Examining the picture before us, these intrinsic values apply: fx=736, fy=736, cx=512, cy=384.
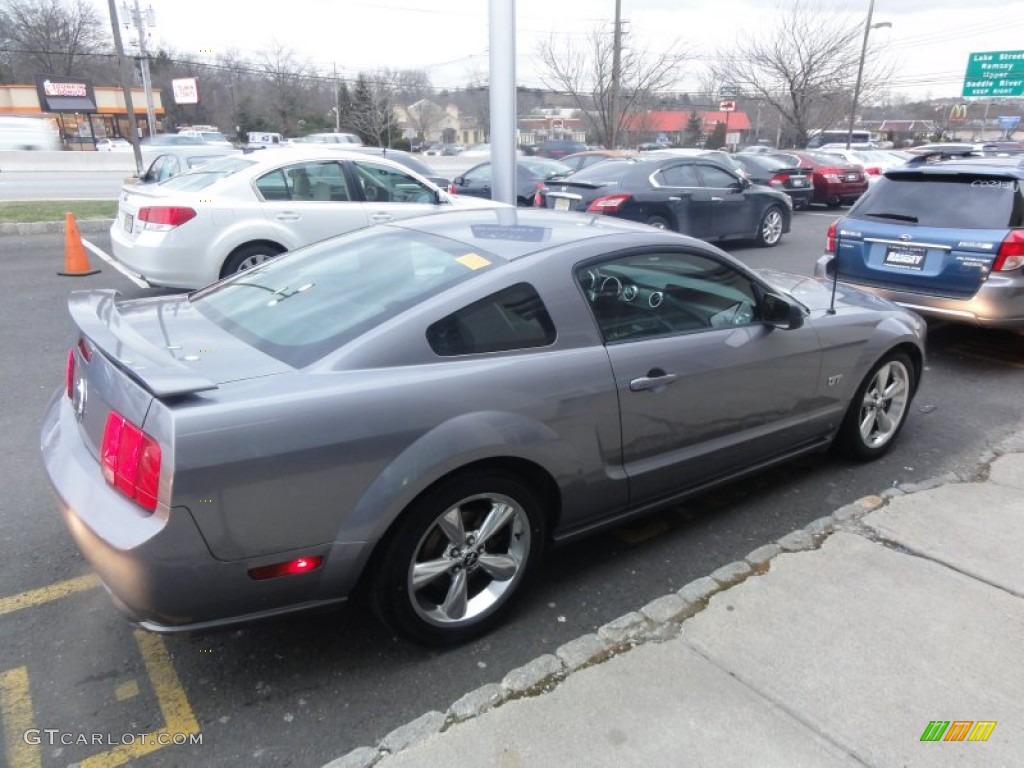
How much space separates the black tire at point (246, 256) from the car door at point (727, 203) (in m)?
6.81

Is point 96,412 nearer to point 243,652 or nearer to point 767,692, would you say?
point 243,652

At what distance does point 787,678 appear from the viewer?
243 centimetres

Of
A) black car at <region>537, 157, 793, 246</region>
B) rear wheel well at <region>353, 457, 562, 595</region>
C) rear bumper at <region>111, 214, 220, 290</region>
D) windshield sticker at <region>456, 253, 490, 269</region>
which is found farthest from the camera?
black car at <region>537, 157, 793, 246</region>

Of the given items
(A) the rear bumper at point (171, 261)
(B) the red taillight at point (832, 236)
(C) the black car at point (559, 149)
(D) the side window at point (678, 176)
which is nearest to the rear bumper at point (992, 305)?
(B) the red taillight at point (832, 236)

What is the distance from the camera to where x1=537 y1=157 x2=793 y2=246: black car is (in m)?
10.3

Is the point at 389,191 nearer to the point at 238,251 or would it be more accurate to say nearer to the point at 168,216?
the point at 238,251

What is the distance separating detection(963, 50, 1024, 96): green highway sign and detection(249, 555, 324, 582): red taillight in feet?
164

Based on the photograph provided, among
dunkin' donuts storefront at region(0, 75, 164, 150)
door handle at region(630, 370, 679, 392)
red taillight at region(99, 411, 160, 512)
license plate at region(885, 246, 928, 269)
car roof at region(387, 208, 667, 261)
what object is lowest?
license plate at region(885, 246, 928, 269)

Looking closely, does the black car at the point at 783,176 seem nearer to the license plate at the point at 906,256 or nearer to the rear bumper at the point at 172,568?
the license plate at the point at 906,256

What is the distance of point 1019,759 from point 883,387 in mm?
2501

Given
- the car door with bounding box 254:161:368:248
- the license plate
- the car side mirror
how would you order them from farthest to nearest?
the car door with bounding box 254:161:368:248, the license plate, the car side mirror

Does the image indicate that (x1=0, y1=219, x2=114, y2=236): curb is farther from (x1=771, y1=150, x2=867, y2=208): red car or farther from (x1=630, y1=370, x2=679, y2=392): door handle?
(x1=771, y1=150, x2=867, y2=208): red car

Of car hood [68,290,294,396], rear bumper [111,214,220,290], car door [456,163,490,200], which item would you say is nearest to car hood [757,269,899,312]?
car hood [68,290,294,396]

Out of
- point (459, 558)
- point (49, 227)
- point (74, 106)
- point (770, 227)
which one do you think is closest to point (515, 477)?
point (459, 558)
